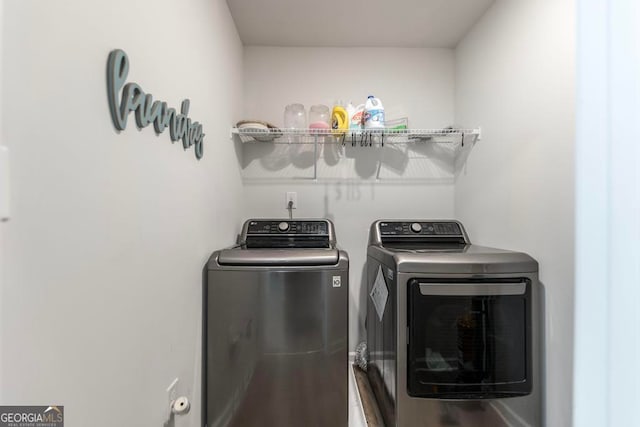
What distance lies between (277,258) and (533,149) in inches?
48.9

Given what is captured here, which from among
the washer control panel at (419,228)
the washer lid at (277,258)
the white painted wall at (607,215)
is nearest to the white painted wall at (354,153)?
the washer control panel at (419,228)

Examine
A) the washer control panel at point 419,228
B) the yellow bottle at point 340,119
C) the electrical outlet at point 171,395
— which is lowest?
the electrical outlet at point 171,395

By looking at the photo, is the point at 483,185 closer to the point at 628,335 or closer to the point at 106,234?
the point at 628,335

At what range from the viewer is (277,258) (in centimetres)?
129

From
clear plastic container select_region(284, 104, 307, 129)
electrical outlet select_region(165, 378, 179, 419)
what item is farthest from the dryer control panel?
electrical outlet select_region(165, 378, 179, 419)

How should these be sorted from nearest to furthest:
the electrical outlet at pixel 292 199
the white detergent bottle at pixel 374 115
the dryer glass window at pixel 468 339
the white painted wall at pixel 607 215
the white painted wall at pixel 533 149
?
the white painted wall at pixel 607 215 → the white painted wall at pixel 533 149 → the dryer glass window at pixel 468 339 → the white detergent bottle at pixel 374 115 → the electrical outlet at pixel 292 199

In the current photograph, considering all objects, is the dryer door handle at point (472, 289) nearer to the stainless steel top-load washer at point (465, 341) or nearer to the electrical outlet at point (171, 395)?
the stainless steel top-load washer at point (465, 341)

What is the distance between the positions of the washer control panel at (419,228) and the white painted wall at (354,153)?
0.21m

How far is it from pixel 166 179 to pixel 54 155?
0.41 m

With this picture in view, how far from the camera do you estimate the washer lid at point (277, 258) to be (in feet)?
4.20

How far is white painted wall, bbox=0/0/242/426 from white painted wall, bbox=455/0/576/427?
1.43 meters

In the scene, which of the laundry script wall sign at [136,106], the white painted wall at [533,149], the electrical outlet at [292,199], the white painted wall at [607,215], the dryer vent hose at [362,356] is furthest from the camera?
the electrical outlet at [292,199]

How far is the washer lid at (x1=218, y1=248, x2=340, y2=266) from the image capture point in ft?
4.20

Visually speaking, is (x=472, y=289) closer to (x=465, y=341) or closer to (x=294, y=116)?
(x=465, y=341)
